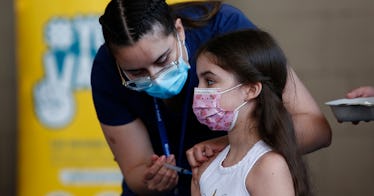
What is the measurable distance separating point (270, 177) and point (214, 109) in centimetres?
25

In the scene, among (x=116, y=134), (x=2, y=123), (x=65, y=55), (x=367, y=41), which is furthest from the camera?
(x=2, y=123)

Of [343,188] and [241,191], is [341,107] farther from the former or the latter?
[343,188]

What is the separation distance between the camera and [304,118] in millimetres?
2383

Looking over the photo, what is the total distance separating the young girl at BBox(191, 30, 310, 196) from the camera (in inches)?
87.0

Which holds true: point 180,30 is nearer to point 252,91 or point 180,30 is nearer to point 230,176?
point 252,91

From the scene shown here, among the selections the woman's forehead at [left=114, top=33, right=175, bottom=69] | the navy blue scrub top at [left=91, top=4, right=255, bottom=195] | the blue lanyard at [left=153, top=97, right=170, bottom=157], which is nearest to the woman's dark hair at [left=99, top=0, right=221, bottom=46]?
the woman's forehead at [left=114, top=33, right=175, bottom=69]

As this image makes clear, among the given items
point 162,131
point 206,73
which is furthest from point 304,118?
point 162,131

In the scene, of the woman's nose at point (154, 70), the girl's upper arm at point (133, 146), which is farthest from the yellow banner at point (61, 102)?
the woman's nose at point (154, 70)

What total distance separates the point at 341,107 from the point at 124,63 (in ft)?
2.01

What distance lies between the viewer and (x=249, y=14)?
4.33m

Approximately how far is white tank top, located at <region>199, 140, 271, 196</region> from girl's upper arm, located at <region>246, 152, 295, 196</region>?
2cm

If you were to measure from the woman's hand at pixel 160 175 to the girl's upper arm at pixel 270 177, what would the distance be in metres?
0.33

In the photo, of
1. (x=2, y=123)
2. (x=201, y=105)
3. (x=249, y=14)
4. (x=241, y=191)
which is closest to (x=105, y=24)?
(x=201, y=105)

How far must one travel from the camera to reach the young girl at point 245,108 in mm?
2211
